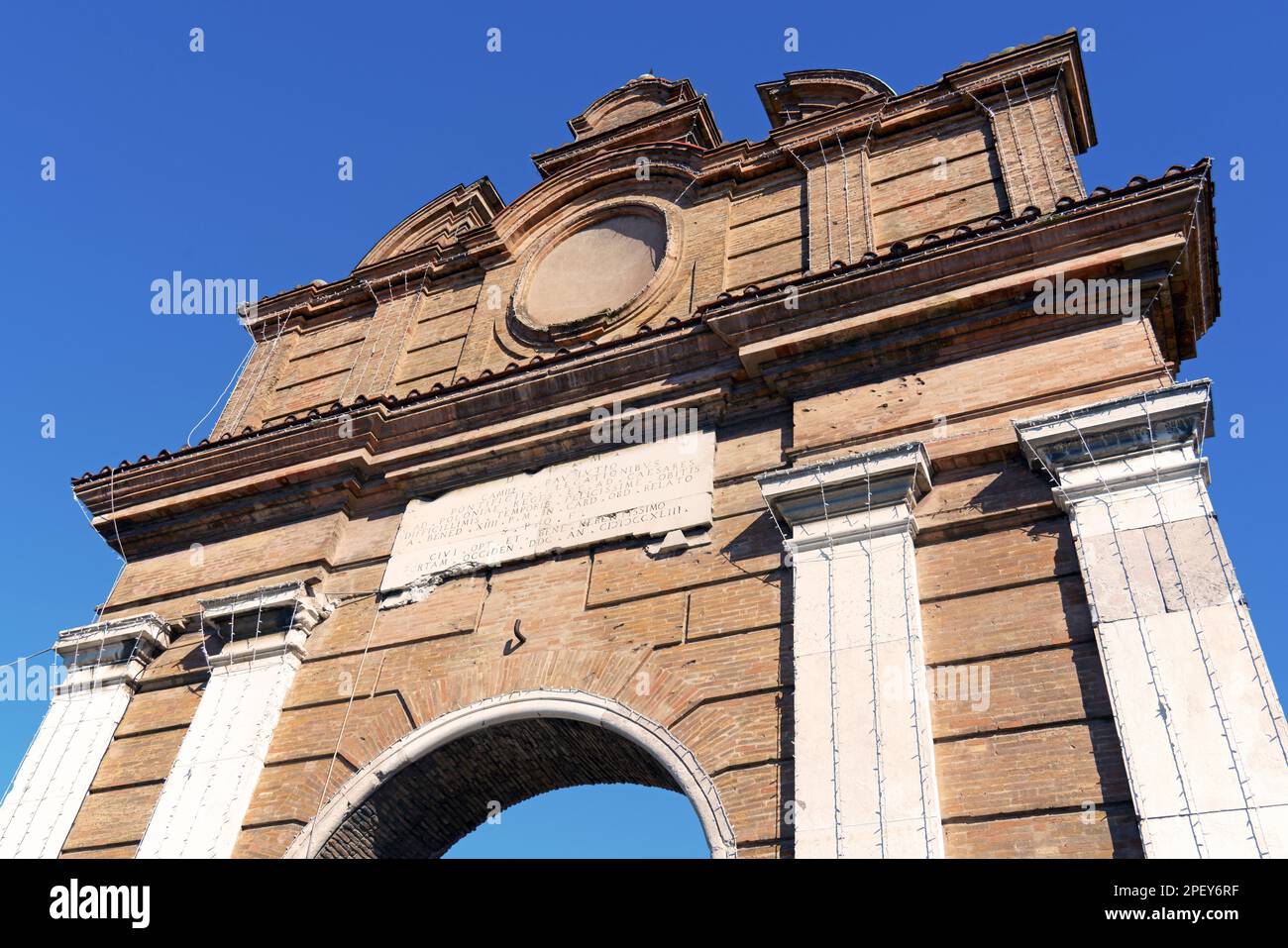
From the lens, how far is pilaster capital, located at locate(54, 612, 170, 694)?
10.6 metres

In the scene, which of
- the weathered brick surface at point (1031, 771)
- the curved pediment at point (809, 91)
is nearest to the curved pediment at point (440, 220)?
the curved pediment at point (809, 91)

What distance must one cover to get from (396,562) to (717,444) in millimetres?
3424

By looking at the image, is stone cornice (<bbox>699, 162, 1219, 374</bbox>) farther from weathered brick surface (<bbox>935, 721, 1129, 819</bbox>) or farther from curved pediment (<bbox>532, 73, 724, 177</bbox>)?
curved pediment (<bbox>532, 73, 724, 177</bbox>)

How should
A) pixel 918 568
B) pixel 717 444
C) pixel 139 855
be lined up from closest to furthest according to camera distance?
pixel 918 568
pixel 139 855
pixel 717 444

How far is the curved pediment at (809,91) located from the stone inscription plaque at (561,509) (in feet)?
21.1

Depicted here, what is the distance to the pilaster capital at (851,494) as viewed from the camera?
26.4 ft

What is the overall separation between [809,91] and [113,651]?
11.2 metres

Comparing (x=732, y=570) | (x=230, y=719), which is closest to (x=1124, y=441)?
(x=732, y=570)

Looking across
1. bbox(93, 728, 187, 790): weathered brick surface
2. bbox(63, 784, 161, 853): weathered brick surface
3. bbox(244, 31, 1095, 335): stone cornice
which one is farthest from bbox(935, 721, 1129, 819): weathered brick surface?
bbox(244, 31, 1095, 335): stone cornice

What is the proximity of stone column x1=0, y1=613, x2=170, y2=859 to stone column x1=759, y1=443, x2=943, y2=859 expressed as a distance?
6.88 metres

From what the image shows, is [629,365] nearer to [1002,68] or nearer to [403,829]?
[403,829]

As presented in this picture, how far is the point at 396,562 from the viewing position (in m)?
10.3

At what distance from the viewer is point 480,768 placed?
9.05 meters

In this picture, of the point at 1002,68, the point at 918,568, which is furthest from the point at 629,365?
the point at 1002,68
